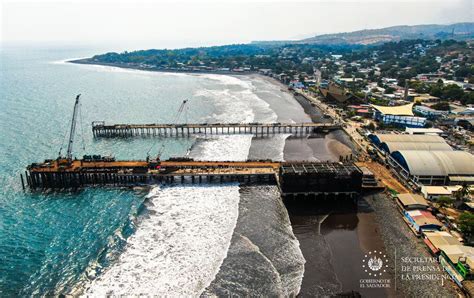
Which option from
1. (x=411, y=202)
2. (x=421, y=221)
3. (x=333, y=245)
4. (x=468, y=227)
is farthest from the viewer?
(x=411, y=202)

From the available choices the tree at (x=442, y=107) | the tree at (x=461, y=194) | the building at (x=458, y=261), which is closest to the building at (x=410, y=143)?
the tree at (x=461, y=194)

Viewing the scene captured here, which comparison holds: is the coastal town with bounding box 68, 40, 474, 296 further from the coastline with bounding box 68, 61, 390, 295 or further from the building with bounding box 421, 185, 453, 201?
the coastline with bounding box 68, 61, 390, 295

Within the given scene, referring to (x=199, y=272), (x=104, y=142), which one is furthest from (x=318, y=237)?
(x=104, y=142)

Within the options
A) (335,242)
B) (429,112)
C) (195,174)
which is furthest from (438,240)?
(429,112)

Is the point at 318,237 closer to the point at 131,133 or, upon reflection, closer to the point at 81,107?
the point at 131,133

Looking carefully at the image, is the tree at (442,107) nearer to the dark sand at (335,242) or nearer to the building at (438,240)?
the dark sand at (335,242)

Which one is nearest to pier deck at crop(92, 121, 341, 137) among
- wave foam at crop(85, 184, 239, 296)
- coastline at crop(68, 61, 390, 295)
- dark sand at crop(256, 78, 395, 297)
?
wave foam at crop(85, 184, 239, 296)

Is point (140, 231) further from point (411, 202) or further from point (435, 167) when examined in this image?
point (435, 167)
